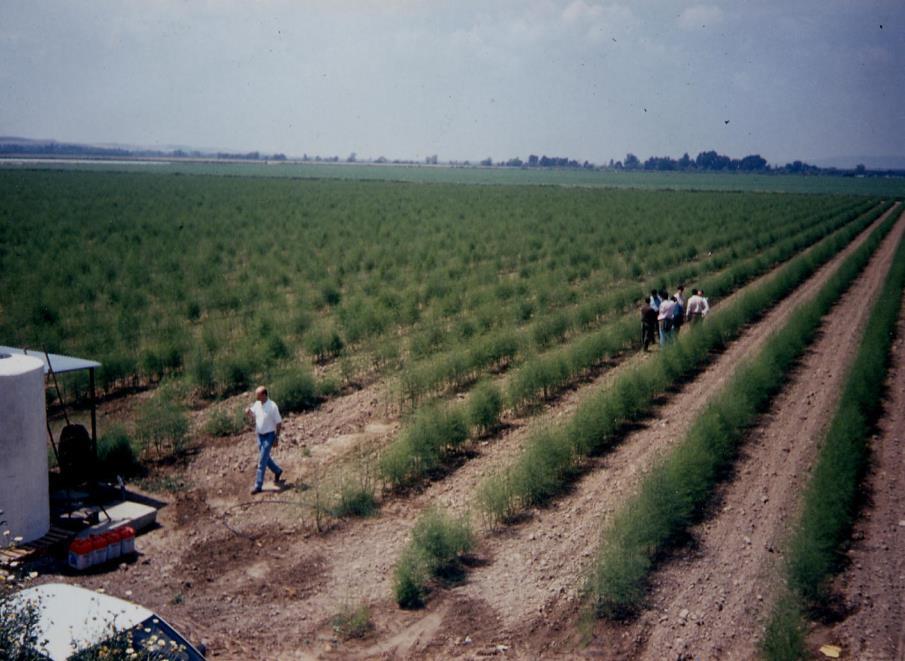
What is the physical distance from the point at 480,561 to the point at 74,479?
5.56 m

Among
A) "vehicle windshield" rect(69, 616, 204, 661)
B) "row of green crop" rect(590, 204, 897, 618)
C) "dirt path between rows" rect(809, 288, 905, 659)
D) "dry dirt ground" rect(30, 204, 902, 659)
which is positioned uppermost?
"vehicle windshield" rect(69, 616, 204, 661)

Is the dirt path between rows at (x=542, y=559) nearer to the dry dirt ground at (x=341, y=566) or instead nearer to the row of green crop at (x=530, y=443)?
the dry dirt ground at (x=341, y=566)

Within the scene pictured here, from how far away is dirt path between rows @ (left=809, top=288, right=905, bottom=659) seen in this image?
732 centimetres

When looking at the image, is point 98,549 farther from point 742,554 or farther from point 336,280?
point 336,280

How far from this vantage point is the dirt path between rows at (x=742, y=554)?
7305mm

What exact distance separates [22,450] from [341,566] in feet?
13.0

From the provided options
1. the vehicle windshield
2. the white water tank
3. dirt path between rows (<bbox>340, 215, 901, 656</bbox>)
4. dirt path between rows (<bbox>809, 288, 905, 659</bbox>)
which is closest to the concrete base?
the white water tank

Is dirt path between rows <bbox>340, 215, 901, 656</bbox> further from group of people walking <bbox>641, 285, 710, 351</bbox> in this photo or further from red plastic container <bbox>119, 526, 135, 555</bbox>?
group of people walking <bbox>641, 285, 710, 351</bbox>

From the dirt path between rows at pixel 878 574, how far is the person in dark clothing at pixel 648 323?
22.9ft

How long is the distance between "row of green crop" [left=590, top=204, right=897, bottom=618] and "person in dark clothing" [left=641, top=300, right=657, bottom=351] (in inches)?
87.3

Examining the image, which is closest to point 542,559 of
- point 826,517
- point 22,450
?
point 826,517

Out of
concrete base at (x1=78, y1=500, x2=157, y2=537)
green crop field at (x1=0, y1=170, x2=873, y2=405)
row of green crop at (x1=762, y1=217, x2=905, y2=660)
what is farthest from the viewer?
green crop field at (x1=0, y1=170, x2=873, y2=405)

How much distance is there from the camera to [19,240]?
108ft

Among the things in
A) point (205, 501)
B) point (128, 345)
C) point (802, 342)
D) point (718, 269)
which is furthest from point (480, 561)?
point (718, 269)
